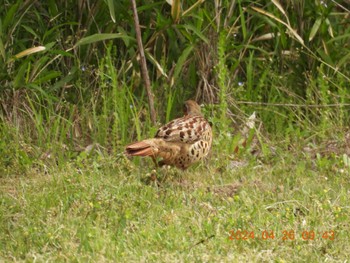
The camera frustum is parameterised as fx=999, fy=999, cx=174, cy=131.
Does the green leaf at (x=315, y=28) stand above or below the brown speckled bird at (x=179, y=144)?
above

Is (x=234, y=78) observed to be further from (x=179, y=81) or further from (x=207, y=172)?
(x=207, y=172)

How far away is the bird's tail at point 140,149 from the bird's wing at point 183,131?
190 millimetres

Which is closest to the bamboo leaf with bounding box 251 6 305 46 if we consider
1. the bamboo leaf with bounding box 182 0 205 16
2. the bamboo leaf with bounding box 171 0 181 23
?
the bamboo leaf with bounding box 182 0 205 16

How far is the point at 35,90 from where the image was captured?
294 inches


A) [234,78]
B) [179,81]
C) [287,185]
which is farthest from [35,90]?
[287,185]

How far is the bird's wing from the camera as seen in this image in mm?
6648

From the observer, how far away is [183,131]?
671 cm

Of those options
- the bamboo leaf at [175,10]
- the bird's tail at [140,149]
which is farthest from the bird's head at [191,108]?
the bird's tail at [140,149]

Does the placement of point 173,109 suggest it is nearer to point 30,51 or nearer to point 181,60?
point 181,60

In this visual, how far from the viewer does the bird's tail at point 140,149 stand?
639 cm

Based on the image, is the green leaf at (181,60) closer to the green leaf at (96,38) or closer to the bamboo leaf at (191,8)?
the bamboo leaf at (191,8)

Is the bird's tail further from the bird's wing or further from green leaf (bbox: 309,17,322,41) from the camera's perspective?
green leaf (bbox: 309,17,322,41)

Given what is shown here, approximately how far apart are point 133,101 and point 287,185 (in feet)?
5.14

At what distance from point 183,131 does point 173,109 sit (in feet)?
3.68
